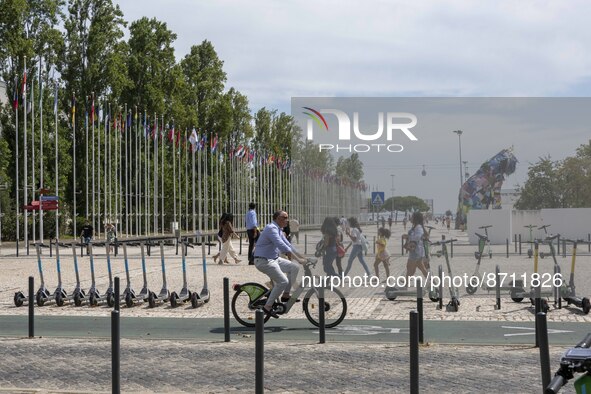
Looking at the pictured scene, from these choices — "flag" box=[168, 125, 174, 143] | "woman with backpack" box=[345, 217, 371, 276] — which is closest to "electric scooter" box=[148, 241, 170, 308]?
"woman with backpack" box=[345, 217, 371, 276]

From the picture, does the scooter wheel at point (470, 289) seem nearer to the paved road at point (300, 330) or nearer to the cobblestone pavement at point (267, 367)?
the paved road at point (300, 330)

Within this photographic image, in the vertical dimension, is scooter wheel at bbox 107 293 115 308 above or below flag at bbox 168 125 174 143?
below

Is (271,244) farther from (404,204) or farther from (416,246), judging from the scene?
(404,204)

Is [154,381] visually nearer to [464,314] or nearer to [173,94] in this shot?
[464,314]

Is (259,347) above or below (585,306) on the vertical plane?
above

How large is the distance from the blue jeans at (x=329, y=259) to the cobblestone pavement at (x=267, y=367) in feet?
19.7

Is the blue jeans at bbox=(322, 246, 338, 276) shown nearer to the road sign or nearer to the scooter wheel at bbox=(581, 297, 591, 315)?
the road sign

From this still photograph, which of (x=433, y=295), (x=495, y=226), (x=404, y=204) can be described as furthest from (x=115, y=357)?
(x=495, y=226)

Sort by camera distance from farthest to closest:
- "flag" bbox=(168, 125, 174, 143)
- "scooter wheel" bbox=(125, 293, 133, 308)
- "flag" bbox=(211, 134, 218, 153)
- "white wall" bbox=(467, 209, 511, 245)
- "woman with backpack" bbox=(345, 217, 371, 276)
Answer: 1. "flag" bbox=(211, 134, 218, 153)
2. "flag" bbox=(168, 125, 174, 143)
3. "white wall" bbox=(467, 209, 511, 245)
4. "woman with backpack" bbox=(345, 217, 371, 276)
5. "scooter wheel" bbox=(125, 293, 133, 308)

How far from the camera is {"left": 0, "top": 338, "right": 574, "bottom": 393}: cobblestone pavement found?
9.05 meters

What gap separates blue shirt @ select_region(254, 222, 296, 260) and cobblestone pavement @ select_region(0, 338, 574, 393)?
1.97 m

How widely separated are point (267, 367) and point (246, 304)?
398 centimetres

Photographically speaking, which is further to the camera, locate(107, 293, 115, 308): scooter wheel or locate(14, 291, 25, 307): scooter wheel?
locate(14, 291, 25, 307): scooter wheel
